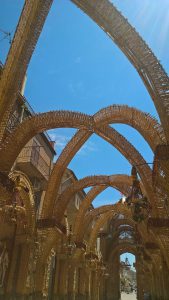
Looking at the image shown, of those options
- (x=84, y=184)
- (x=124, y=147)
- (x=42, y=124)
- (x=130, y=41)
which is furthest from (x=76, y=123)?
(x=84, y=184)

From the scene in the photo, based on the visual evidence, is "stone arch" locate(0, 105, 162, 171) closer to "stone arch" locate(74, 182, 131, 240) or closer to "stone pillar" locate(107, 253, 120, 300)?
"stone arch" locate(74, 182, 131, 240)

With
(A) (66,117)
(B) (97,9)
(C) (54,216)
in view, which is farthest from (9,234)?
(B) (97,9)

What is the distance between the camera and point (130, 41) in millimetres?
8297

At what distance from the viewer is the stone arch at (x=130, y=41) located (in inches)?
→ 321

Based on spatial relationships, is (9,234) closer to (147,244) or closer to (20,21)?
(147,244)

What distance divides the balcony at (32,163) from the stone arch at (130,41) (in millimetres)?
10861

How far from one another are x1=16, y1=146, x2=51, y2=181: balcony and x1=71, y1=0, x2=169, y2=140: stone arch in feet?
35.6

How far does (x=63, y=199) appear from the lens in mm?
17859

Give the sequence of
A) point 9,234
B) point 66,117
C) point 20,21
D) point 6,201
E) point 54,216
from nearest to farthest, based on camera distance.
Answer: point 20,21 → point 6,201 → point 66,117 → point 54,216 → point 9,234

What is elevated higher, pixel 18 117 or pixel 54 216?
pixel 18 117

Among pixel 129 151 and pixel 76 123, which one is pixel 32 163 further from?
pixel 129 151

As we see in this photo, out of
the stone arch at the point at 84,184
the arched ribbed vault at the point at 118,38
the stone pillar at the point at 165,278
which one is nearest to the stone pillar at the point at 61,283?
the stone pillar at the point at 165,278

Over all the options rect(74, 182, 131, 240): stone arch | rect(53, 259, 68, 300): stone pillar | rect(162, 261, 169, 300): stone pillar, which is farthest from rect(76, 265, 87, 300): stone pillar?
rect(162, 261, 169, 300): stone pillar

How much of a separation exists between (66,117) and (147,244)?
8.96 metres
